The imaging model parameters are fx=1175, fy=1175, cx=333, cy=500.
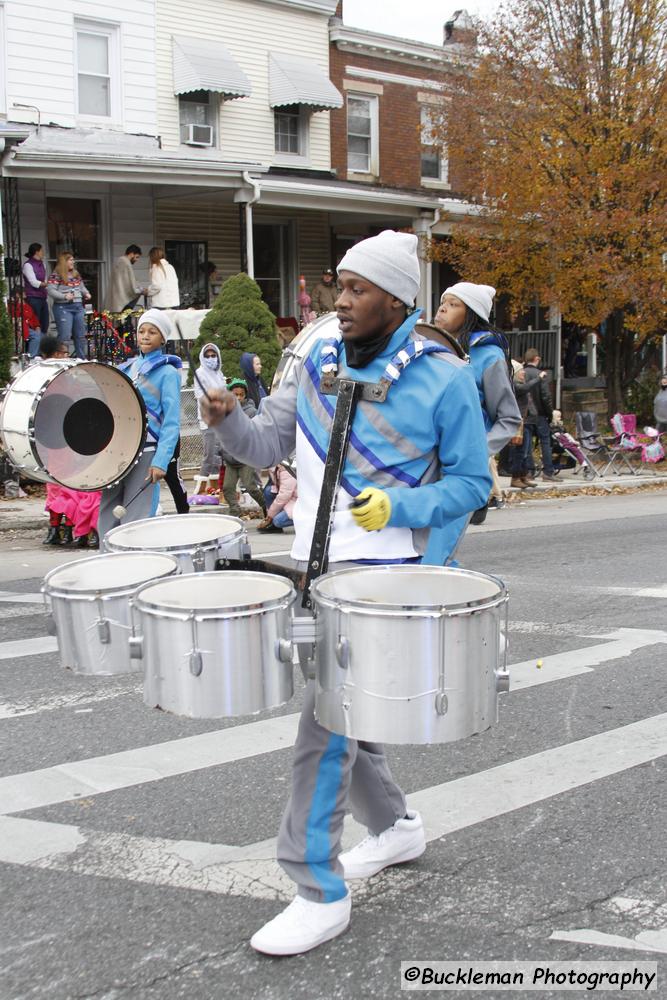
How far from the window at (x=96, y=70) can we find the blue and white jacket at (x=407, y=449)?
63.0 feet

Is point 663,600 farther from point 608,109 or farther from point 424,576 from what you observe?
point 608,109

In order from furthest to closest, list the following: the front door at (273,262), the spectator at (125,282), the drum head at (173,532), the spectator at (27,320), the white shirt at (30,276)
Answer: the front door at (273,262), the spectator at (125,282), the white shirt at (30,276), the spectator at (27,320), the drum head at (173,532)

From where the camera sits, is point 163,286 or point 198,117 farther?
point 198,117

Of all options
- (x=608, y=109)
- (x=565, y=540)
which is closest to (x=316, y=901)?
(x=565, y=540)

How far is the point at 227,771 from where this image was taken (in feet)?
16.7

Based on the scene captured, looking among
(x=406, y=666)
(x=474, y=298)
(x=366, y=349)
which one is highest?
(x=474, y=298)

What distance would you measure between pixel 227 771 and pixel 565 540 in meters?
8.01

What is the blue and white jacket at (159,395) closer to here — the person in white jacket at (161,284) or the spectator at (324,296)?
the person in white jacket at (161,284)

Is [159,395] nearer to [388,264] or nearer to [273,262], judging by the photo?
[388,264]

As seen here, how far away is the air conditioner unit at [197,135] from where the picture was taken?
74.1 ft

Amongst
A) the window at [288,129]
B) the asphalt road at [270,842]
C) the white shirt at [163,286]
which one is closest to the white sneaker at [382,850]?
the asphalt road at [270,842]

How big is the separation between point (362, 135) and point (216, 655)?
985 inches

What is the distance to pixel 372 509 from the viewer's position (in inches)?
129

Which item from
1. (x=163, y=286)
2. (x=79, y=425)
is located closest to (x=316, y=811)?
(x=79, y=425)
